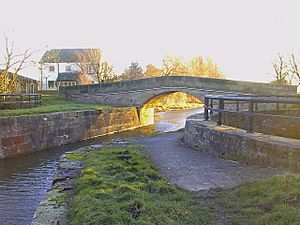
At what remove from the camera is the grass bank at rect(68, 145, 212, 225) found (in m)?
3.62

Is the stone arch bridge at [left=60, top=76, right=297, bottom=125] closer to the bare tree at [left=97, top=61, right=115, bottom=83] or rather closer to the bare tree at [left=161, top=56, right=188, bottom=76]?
the bare tree at [left=97, top=61, right=115, bottom=83]

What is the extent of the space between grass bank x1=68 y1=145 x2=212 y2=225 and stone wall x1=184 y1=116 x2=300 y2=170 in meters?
1.72

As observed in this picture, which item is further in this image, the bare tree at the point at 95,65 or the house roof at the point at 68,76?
the house roof at the point at 68,76

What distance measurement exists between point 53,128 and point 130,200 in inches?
497

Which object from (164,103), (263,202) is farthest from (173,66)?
(263,202)

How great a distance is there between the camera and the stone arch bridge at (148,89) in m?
23.5

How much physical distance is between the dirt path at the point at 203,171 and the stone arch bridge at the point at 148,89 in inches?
643

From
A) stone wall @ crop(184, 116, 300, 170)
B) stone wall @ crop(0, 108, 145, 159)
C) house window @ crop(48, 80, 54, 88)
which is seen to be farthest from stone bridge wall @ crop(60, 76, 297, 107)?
house window @ crop(48, 80, 54, 88)

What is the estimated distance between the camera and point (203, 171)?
5.92m

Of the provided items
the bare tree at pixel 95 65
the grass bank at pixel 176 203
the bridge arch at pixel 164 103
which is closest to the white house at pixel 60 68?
the bare tree at pixel 95 65

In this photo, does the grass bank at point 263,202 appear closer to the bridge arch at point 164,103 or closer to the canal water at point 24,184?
the canal water at point 24,184

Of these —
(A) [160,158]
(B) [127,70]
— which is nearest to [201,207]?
(A) [160,158]

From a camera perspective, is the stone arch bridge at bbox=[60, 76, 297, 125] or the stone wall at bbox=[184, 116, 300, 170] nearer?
the stone wall at bbox=[184, 116, 300, 170]

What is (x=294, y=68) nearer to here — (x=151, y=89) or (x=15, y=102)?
(x=151, y=89)
